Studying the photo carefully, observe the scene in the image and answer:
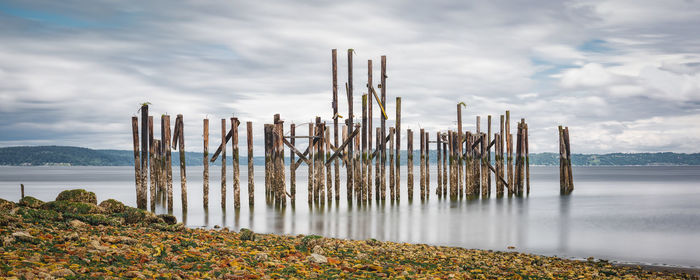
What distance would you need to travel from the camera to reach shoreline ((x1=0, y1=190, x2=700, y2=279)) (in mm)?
8789

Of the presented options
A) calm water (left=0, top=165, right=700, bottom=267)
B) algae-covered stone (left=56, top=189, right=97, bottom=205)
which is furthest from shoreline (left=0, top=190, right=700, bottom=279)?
calm water (left=0, top=165, right=700, bottom=267)

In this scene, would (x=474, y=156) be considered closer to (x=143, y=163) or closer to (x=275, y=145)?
(x=275, y=145)

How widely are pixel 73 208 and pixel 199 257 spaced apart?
644cm

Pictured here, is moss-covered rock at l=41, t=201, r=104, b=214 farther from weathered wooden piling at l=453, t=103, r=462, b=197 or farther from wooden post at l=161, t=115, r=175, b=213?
weathered wooden piling at l=453, t=103, r=462, b=197

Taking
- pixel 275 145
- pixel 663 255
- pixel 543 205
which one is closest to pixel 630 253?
pixel 663 255

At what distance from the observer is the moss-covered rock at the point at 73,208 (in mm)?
14867

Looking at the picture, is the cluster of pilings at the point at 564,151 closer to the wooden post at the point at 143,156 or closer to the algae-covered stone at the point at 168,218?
the wooden post at the point at 143,156

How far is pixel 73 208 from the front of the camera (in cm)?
1488

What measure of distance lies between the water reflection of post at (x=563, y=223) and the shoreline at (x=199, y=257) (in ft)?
13.7

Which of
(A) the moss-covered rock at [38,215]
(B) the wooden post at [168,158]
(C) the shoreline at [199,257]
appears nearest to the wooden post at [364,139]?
(B) the wooden post at [168,158]

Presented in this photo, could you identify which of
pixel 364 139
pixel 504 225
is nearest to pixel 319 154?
pixel 364 139

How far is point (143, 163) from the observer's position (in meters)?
24.7

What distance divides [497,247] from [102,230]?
38.0 feet

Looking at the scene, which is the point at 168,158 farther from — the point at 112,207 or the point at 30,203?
the point at 30,203
